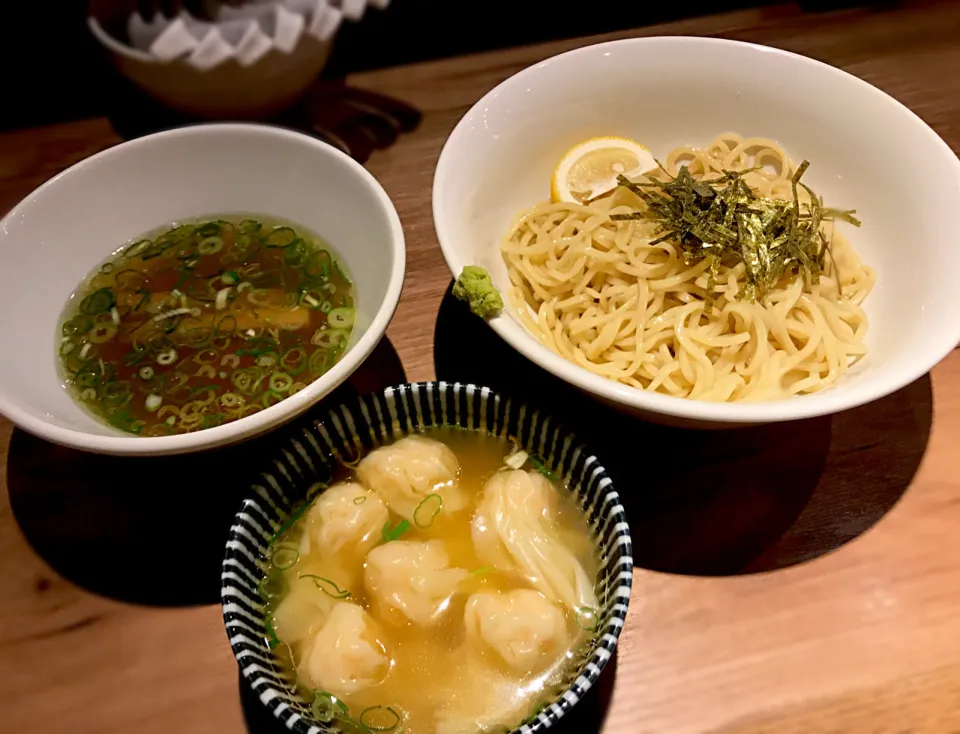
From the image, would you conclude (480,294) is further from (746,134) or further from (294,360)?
(746,134)

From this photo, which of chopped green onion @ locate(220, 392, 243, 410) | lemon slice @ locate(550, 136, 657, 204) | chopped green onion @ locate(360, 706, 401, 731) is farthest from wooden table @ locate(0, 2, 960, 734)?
lemon slice @ locate(550, 136, 657, 204)

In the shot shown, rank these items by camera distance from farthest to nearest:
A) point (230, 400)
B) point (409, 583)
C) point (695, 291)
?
point (695, 291)
point (230, 400)
point (409, 583)

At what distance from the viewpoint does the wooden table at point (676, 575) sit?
140 cm

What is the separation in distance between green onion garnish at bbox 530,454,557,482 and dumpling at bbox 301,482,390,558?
1.12 feet

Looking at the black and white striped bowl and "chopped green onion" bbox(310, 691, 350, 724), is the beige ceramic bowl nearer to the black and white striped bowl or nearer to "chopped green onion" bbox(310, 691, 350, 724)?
the black and white striped bowl

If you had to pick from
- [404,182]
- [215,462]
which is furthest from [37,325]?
[404,182]

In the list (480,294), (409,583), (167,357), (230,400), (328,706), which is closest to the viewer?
(328,706)

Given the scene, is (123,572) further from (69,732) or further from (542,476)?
(542,476)

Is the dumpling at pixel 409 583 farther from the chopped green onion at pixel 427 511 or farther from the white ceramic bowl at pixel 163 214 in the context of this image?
the white ceramic bowl at pixel 163 214

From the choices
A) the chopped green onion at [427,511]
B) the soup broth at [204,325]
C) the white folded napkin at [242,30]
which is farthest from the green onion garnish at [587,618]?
the white folded napkin at [242,30]

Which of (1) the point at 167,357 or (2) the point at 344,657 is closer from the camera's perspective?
(2) the point at 344,657

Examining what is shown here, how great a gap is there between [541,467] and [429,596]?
37 cm

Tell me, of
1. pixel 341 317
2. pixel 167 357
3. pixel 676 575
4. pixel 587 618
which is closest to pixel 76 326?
pixel 167 357

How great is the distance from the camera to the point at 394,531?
60.3 inches
